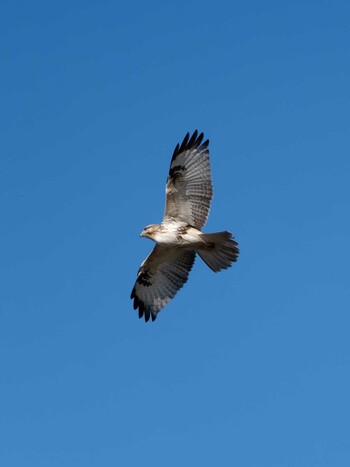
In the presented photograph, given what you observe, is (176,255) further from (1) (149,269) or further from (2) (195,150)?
(2) (195,150)

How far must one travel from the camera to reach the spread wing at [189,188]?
640 inches

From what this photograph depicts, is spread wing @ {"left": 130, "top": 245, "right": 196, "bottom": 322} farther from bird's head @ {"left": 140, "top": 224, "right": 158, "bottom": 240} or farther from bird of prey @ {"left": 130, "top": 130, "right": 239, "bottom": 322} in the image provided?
bird's head @ {"left": 140, "top": 224, "right": 158, "bottom": 240}

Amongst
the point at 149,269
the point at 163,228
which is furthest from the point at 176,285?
the point at 163,228

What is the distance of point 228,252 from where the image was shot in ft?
50.3

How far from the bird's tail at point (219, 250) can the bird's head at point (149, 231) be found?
0.96 m

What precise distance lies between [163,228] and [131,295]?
2.14m

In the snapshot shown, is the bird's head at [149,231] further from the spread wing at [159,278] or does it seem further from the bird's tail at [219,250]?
the bird's tail at [219,250]

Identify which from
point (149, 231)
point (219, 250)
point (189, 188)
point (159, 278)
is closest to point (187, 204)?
point (189, 188)

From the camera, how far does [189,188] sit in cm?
1625

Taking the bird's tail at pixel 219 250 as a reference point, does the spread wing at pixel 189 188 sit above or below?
above

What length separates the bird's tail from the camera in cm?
1523

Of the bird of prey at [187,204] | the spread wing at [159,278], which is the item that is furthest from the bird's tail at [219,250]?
the spread wing at [159,278]

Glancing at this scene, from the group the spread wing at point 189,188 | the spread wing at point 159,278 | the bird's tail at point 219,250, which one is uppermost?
the spread wing at point 189,188

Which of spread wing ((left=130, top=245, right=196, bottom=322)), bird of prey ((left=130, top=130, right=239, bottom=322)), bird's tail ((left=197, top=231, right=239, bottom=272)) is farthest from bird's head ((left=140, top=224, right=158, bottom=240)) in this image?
bird's tail ((left=197, top=231, right=239, bottom=272))
